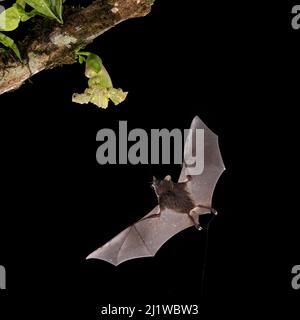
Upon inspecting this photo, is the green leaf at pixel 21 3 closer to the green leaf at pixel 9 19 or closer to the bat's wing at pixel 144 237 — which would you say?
the green leaf at pixel 9 19

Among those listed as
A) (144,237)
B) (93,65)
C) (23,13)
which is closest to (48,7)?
(23,13)

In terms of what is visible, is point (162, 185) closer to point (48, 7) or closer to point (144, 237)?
point (144, 237)

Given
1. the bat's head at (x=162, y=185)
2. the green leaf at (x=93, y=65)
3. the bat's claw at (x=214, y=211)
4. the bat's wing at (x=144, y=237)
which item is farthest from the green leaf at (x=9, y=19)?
the bat's claw at (x=214, y=211)

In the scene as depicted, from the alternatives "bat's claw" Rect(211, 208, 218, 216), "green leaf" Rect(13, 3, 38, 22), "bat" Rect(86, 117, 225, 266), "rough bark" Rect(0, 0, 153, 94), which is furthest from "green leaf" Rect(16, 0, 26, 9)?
"bat's claw" Rect(211, 208, 218, 216)

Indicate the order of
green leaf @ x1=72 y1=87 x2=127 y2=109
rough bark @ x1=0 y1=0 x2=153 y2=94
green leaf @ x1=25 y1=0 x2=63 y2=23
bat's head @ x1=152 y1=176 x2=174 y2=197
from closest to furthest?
green leaf @ x1=25 y1=0 x2=63 y2=23 < rough bark @ x1=0 y1=0 x2=153 y2=94 < green leaf @ x1=72 y1=87 x2=127 y2=109 < bat's head @ x1=152 y1=176 x2=174 y2=197

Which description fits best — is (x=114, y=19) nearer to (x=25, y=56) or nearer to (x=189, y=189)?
(x=25, y=56)

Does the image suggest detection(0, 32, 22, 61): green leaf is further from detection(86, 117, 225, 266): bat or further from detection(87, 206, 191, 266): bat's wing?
detection(87, 206, 191, 266): bat's wing

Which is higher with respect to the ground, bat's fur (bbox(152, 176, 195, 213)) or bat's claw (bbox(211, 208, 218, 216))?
bat's fur (bbox(152, 176, 195, 213))
